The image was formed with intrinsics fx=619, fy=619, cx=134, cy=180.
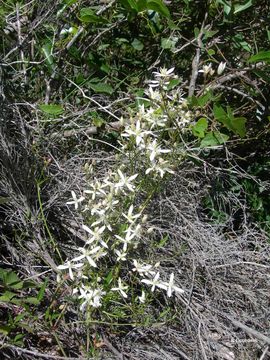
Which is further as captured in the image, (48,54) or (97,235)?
(48,54)

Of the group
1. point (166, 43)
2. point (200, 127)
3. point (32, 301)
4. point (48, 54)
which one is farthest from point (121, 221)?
point (166, 43)

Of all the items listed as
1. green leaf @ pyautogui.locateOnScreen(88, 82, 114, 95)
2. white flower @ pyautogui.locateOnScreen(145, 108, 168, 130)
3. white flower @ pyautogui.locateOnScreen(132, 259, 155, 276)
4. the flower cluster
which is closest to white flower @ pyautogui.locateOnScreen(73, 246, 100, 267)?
the flower cluster

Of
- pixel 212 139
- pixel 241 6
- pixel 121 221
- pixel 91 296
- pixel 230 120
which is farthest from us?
pixel 241 6

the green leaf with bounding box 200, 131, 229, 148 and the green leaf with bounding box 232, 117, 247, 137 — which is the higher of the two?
the green leaf with bounding box 232, 117, 247, 137

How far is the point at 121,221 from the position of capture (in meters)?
1.75

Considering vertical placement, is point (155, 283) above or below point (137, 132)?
below

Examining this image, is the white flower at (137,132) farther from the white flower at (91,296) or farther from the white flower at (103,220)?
the white flower at (91,296)

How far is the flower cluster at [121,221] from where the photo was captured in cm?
165

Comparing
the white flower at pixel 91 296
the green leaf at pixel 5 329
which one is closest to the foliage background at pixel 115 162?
the green leaf at pixel 5 329

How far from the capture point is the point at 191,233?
204cm

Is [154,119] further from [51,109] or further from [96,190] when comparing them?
[51,109]

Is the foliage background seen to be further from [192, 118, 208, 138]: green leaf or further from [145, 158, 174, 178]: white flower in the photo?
[145, 158, 174, 178]: white flower

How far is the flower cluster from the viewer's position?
1.65 meters

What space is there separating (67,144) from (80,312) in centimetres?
65
